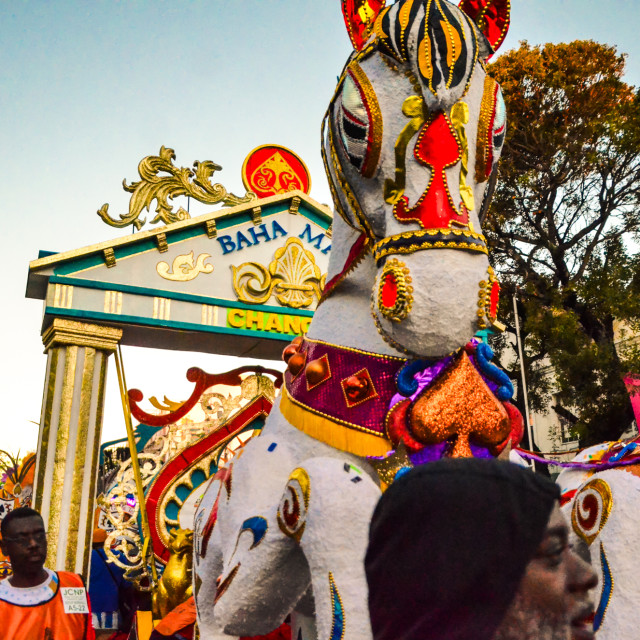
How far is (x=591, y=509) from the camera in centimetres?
179

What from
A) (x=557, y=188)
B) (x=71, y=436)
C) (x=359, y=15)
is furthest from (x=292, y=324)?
(x=557, y=188)

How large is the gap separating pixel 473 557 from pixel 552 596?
0.42 ft

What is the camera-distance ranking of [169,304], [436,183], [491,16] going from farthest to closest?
[169,304] → [491,16] → [436,183]

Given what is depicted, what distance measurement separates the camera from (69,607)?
3527 mm

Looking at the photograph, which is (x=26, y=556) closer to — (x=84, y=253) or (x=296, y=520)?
(x=296, y=520)

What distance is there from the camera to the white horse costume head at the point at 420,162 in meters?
1.65

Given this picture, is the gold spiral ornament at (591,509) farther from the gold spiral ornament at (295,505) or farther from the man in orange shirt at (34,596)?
the man in orange shirt at (34,596)

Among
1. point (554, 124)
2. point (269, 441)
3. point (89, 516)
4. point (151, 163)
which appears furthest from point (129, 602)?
point (554, 124)

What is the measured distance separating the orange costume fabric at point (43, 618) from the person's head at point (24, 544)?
4.0 inches

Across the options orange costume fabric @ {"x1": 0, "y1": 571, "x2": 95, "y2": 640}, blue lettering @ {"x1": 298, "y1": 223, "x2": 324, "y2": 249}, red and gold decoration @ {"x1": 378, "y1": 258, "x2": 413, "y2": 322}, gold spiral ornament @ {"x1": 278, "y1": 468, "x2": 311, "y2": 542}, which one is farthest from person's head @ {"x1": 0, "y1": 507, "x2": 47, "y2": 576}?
blue lettering @ {"x1": 298, "y1": 223, "x2": 324, "y2": 249}

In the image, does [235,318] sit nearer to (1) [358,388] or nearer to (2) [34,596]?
(2) [34,596]

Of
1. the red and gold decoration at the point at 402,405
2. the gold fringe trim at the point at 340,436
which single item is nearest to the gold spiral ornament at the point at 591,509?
the red and gold decoration at the point at 402,405

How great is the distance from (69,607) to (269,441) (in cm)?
218

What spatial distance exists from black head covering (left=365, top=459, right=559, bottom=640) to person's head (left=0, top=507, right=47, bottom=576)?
10.2 feet
